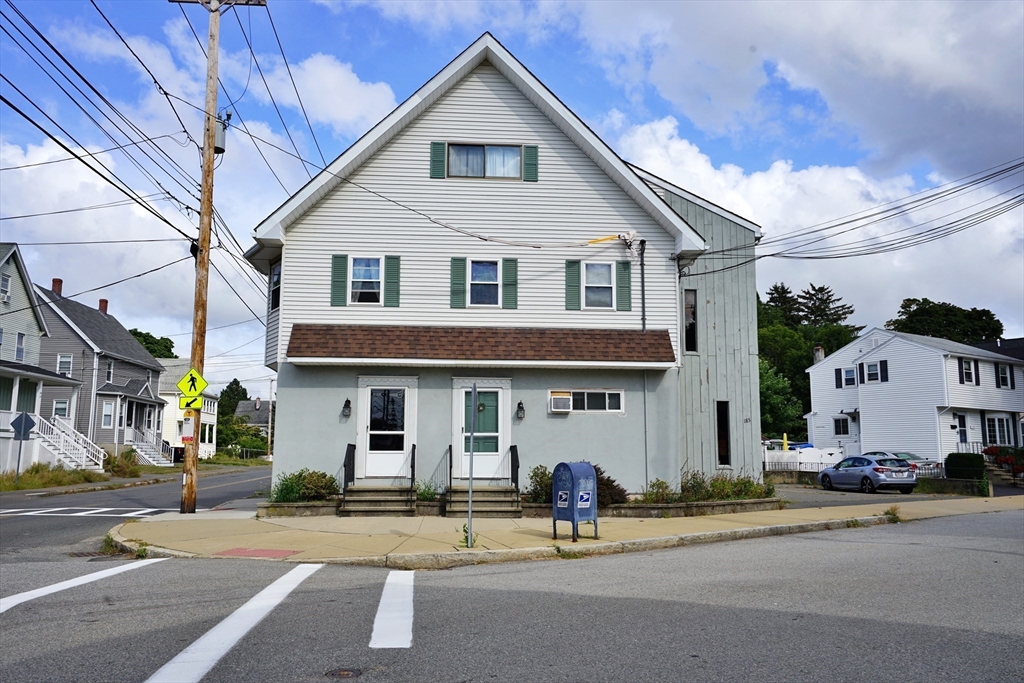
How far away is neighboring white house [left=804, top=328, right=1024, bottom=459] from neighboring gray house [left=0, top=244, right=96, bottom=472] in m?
41.0

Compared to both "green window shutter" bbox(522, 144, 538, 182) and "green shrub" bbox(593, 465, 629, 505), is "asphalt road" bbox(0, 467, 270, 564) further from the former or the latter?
"green window shutter" bbox(522, 144, 538, 182)

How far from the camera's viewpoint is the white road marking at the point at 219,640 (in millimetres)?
5633

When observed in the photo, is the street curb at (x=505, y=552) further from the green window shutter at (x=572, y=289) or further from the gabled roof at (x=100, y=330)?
the gabled roof at (x=100, y=330)

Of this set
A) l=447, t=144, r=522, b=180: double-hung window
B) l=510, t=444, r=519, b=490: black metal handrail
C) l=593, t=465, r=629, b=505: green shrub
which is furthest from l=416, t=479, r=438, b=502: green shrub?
l=447, t=144, r=522, b=180: double-hung window

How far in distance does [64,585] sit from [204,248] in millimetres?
10021

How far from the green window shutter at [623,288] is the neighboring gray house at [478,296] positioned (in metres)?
0.04

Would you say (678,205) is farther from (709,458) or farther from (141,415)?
(141,415)

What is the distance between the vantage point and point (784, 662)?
20.1ft

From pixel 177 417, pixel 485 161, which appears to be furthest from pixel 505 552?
pixel 177 417

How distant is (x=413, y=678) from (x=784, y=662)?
108 inches

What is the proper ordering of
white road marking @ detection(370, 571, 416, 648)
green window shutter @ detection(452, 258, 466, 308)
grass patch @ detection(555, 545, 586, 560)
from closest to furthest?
white road marking @ detection(370, 571, 416, 648), grass patch @ detection(555, 545, 586, 560), green window shutter @ detection(452, 258, 466, 308)

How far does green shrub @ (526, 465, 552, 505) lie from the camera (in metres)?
17.9

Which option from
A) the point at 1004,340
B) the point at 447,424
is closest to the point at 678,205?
the point at 447,424

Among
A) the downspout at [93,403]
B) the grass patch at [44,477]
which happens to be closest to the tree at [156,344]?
the downspout at [93,403]
